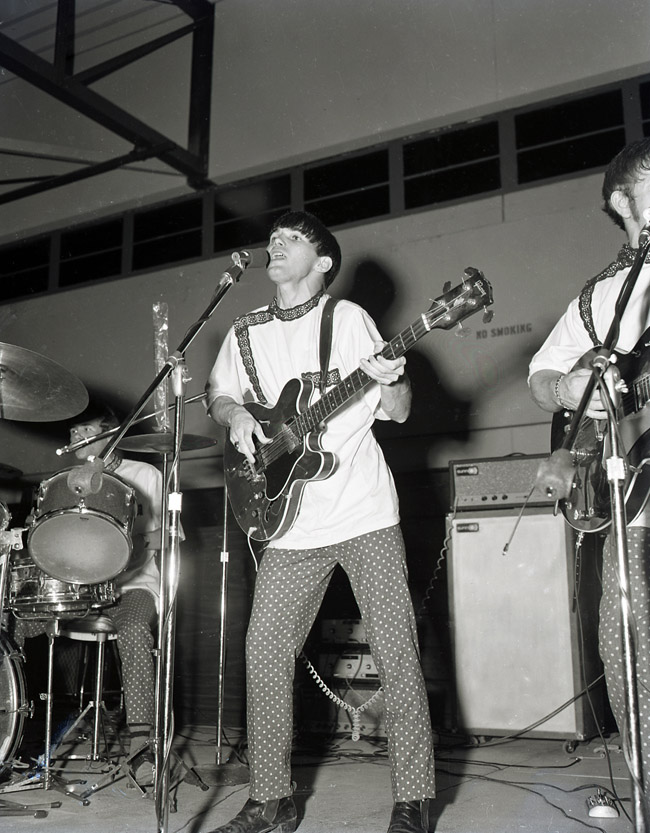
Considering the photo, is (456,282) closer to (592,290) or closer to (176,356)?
(592,290)

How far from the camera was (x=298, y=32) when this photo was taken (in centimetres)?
684

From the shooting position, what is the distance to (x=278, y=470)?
8.22ft

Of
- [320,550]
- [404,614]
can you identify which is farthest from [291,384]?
[404,614]

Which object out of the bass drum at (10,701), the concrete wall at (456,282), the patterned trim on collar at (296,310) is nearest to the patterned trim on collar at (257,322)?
the patterned trim on collar at (296,310)

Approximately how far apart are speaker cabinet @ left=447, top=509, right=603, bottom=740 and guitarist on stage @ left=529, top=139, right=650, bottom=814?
179cm

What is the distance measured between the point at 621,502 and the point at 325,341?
1.23 m

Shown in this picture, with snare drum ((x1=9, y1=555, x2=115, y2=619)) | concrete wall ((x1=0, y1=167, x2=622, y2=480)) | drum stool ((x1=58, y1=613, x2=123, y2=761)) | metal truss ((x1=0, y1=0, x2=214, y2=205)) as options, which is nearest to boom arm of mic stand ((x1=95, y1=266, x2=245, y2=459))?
snare drum ((x1=9, y1=555, x2=115, y2=619))

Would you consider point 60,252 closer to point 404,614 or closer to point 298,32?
point 298,32

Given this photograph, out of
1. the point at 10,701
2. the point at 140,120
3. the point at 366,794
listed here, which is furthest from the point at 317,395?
the point at 140,120

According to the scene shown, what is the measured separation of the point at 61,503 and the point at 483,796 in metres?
1.87

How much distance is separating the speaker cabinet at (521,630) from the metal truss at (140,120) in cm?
457

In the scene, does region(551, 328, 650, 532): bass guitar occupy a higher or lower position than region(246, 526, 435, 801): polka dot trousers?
higher

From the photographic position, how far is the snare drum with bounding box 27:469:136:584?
3.18 metres

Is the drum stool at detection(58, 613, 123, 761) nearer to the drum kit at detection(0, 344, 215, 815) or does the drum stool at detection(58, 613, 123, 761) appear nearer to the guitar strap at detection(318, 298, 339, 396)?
the drum kit at detection(0, 344, 215, 815)
